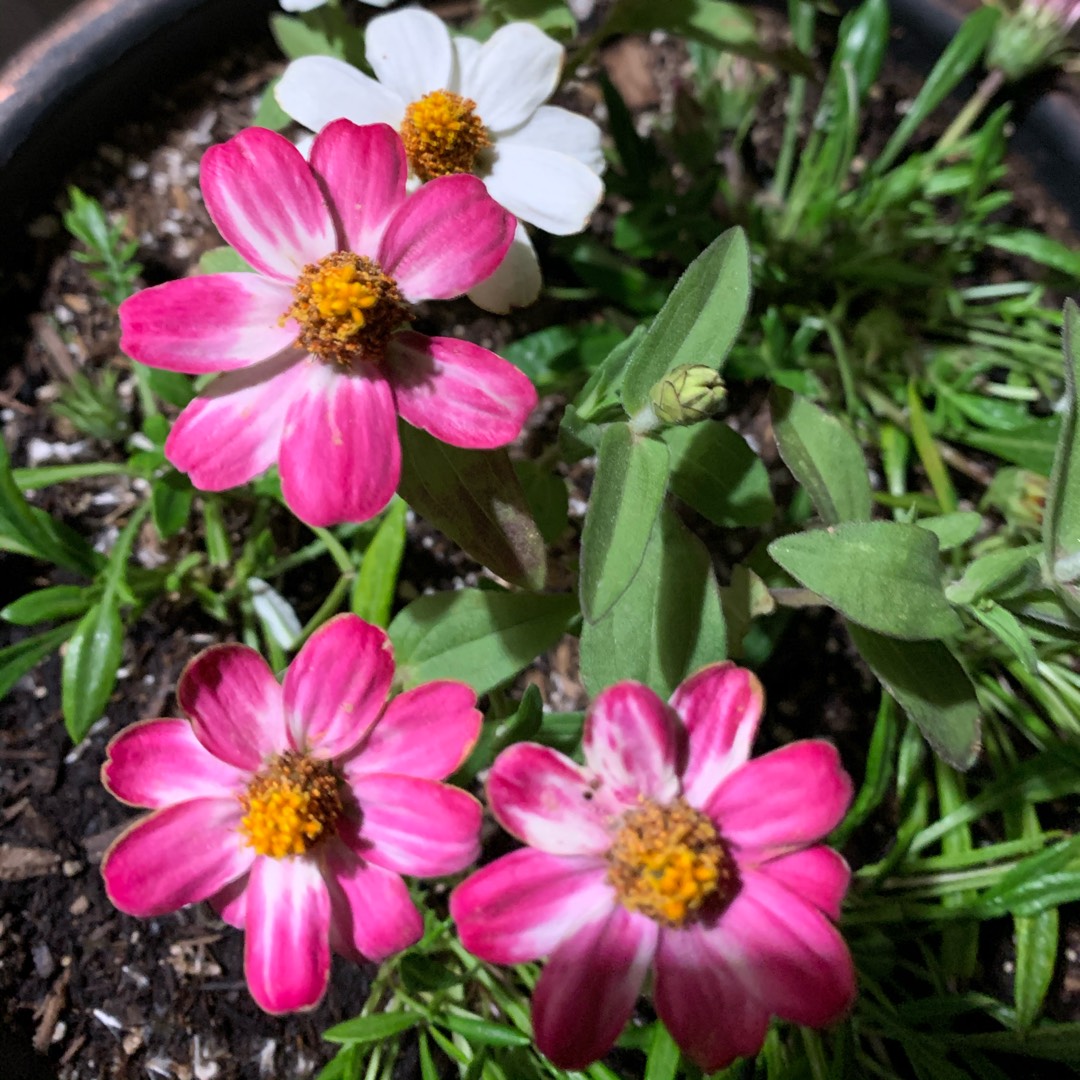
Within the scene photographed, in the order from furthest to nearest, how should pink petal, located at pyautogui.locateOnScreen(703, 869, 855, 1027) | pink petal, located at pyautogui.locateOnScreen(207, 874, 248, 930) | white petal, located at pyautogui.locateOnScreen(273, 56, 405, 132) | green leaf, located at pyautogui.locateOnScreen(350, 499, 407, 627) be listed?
green leaf, located at pyautogui.locateOnScreen(350, 499, 407, 627)
white petal, located at pyautogui.locateOnScreen(273, 56, 405, 132)
pink petal, located at pyautogui.locateOnScreen(207, 874, 248, 930)
pink petal, located at pyautogui.locateOnScreen(703, 869, 855, 1027)

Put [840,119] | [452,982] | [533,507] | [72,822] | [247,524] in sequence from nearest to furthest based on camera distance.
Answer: [452,982] < [533,507] < [72,822] < [247,524] < [840,119]

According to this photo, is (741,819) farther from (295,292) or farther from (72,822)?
(72,822)

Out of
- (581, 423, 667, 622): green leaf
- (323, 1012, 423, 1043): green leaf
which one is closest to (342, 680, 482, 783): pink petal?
(581, 423, 667, 622): green leaf

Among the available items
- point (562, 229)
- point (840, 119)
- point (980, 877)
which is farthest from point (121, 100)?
point (980, 877)

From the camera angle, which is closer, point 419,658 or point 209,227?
point 419,658

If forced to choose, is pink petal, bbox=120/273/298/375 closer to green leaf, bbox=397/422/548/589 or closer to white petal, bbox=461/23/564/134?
green leaf, bbox=397/422/548/589

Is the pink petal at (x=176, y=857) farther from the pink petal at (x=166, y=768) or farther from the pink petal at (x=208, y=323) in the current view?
the pink petal at (x=208, y=323)

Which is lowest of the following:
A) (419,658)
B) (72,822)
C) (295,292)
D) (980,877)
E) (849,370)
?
(72,822)
